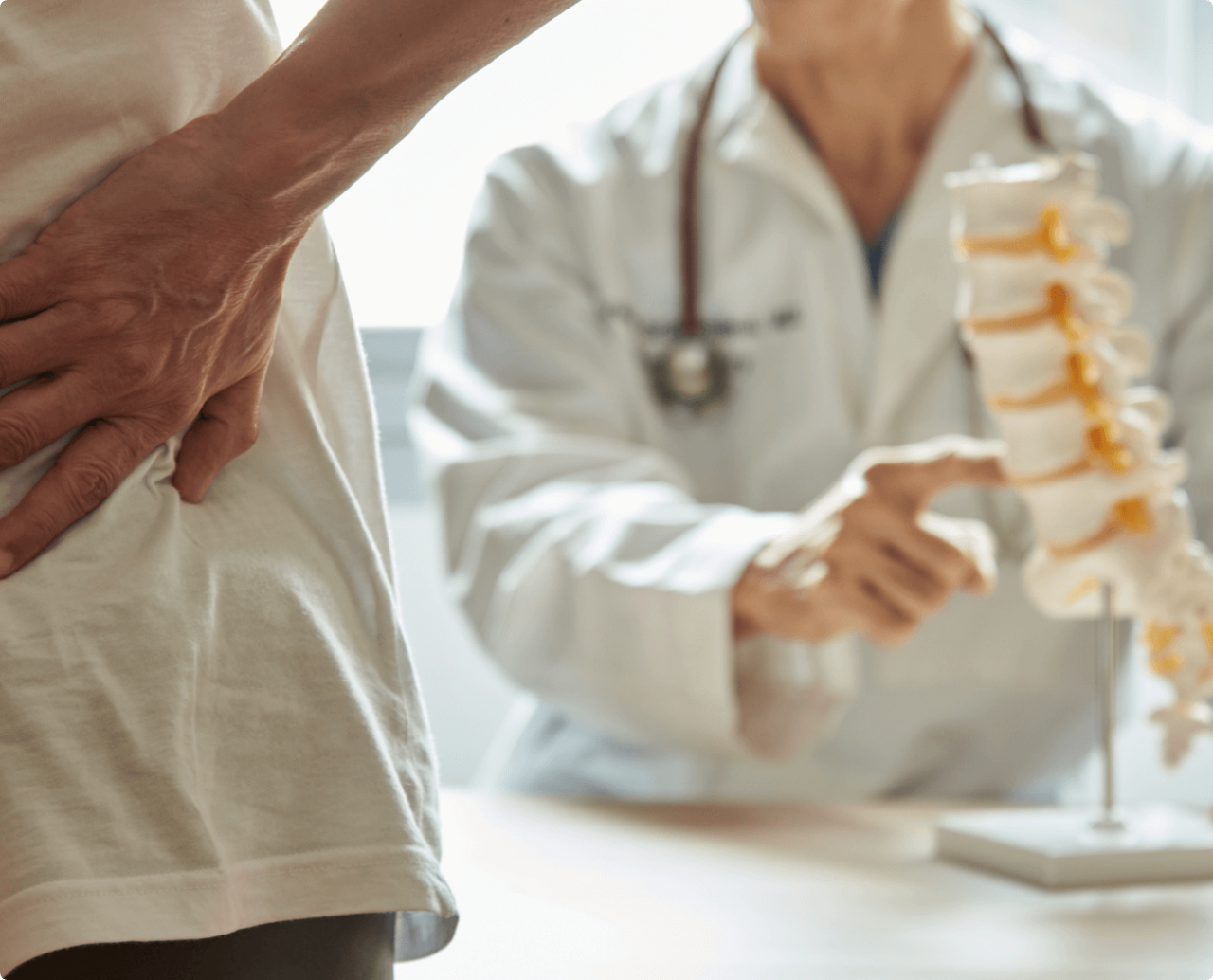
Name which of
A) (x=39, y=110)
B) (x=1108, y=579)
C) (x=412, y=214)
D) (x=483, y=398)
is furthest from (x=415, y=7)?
(x=412, y=214)

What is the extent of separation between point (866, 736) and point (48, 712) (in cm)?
83

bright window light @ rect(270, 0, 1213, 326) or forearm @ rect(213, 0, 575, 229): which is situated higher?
forearm @ rect(213, 0, 575, 229)

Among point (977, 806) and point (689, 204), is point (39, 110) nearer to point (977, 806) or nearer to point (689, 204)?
point (977, 806)

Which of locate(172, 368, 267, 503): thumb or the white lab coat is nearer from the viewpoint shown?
locate(172, 368, 267, 503): thumb

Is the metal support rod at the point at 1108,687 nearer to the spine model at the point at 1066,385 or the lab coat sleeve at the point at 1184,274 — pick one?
the spine model at the point at 1066,385

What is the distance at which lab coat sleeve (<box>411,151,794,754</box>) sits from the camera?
0.87m

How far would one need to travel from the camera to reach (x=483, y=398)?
1.08 meters

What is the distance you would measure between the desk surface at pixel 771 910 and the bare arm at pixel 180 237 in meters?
0.25

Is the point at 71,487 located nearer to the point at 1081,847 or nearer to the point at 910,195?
the point at 1081,847

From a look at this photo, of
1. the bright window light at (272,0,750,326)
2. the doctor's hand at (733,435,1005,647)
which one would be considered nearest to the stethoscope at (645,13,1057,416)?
the doctor's hand at (733,435,1005,647)

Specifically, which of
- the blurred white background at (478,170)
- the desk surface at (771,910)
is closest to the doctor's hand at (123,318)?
the desk surface at (771,910)

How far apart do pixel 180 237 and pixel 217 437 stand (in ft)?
0.16

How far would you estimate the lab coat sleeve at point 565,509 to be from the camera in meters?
0.87

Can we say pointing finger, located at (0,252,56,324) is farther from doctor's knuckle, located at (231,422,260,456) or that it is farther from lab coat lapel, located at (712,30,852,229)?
lab coat lapel, located at (712,30,852,229)
